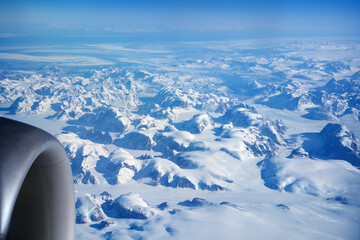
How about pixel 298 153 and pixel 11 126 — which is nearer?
pixel 11 126

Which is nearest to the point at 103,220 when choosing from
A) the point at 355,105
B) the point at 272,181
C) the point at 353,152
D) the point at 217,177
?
the point at 217,177

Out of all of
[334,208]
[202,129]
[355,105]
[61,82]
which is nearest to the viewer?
[334,208]

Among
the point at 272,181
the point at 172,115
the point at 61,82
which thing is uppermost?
the point at 61,82

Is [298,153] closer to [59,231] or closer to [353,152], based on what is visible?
[353,152]

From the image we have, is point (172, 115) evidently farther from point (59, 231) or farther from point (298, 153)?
point (59, 231)

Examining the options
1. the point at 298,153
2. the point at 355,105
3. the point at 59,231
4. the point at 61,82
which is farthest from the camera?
the point at 61,82

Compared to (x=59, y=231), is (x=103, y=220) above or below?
below

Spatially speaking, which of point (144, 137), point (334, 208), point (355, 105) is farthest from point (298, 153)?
point (355, 105)

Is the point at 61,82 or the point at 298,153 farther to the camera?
the point at 61,82

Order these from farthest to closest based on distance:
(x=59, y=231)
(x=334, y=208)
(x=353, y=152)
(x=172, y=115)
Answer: (x=172, y=115)
(x=353, y=152)
(x=334, y=208)
(x=59, y=231)
